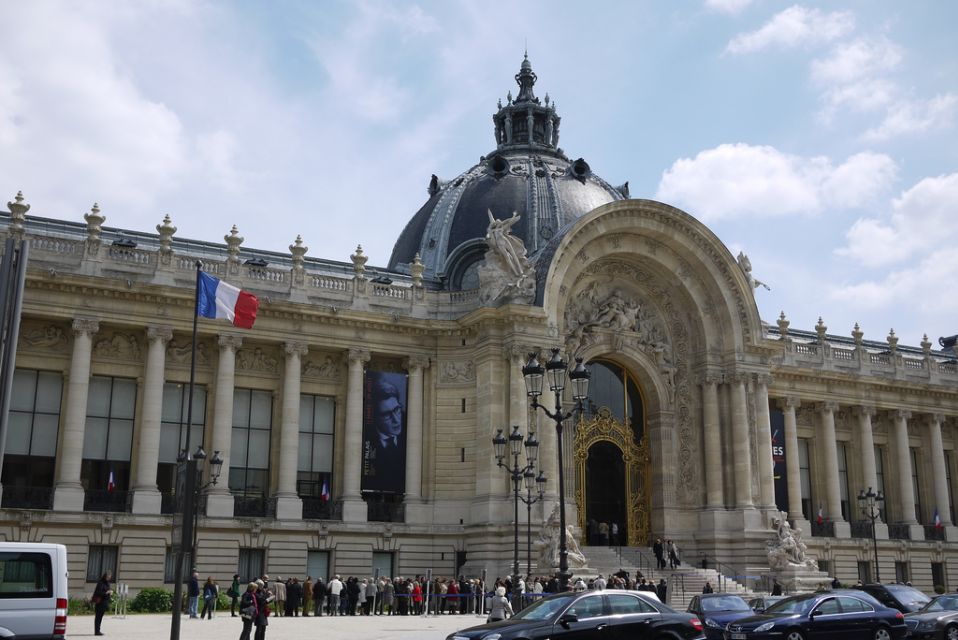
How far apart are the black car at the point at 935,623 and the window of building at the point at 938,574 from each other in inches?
Result: 1190

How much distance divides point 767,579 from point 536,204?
18891 millimetres

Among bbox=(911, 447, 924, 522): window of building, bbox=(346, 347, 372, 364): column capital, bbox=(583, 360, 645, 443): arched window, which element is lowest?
bbox=(911, 447, 924, 522): window of building

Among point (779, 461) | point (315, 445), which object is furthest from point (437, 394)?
point (779, 461)

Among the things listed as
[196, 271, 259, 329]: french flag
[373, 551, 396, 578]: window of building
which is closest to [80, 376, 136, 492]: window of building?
[373, 551, 396, 578]: window of building

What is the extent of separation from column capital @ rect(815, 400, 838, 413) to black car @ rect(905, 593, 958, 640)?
1061 inches

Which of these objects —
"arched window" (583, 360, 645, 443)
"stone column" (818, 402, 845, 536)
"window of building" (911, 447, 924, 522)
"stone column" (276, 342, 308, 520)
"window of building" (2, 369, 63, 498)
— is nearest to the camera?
"window of building" (2, 369, 63, 498)

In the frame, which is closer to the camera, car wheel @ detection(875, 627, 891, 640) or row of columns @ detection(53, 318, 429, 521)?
car wheel @ detection(875, 627, 891, 640)

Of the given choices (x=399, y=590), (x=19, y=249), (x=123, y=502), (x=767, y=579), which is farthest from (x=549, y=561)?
(x=19, y=249)

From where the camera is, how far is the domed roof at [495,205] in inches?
1729

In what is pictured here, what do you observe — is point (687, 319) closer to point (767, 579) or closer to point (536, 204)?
point (536, 204)

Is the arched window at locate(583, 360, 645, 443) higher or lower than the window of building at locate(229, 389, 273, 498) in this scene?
higher

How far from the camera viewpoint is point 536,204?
44.9m

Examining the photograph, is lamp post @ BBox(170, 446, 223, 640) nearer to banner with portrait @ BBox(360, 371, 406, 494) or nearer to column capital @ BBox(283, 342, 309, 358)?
column capital @ BBox(283, 342, 309, 358)

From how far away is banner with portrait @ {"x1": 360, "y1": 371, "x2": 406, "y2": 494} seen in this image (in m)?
38.0
